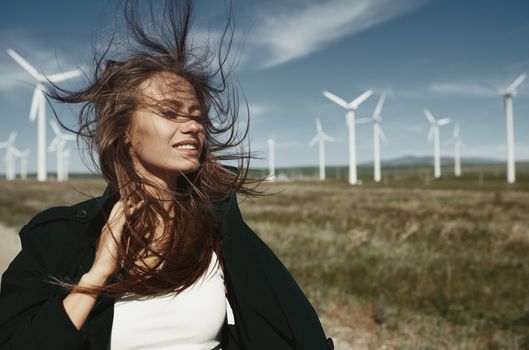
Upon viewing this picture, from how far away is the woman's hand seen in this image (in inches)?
66.0

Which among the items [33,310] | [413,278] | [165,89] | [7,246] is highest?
[165,89]

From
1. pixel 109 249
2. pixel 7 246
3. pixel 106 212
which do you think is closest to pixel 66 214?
pixel 106 212

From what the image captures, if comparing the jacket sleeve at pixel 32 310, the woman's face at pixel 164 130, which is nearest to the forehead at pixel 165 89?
the woman's face at pixel 164 130

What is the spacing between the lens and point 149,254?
205 centimetres

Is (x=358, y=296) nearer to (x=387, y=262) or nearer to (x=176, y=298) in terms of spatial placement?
(x=387, y=262)

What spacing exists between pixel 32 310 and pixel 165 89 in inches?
45.8

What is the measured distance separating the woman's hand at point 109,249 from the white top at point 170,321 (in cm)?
27

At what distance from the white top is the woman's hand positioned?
0.89 feet

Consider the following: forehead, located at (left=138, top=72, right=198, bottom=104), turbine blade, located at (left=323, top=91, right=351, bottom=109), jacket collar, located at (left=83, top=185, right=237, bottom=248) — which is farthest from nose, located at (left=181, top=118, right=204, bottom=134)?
turbine blade, located at (left=323, top=91, right=351, bottom=109)

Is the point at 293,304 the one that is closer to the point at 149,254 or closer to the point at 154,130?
the point at 149,254

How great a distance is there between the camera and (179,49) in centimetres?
232

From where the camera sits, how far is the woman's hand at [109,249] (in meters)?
1.68

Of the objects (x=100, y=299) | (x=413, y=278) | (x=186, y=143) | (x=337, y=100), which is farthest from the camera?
(x=337, y=100)

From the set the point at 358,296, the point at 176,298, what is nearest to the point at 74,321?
the point at 176,298
